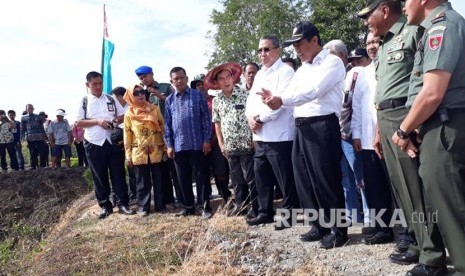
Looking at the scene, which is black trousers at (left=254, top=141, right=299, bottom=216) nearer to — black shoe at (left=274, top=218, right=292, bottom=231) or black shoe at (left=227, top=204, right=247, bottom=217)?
black shoe at (left=274, top=218, right=292, bottom=231)

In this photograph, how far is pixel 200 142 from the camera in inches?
212

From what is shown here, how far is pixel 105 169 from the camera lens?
5.96 meters

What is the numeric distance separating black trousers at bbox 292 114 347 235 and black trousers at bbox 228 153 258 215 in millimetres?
1239

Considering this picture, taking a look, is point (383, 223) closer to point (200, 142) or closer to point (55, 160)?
point (200, 142)

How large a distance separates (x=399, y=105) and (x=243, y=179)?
8.41ft

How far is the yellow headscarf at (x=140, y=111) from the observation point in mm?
5668

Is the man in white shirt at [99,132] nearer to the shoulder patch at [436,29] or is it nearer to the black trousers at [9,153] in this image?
the shoulder patch at [436,29]

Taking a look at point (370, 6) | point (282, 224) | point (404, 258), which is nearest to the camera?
point (370, 6)

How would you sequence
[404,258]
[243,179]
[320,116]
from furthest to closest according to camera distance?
[243,179], [320,116], [404,258]

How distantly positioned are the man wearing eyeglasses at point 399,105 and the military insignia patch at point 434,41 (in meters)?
0.24

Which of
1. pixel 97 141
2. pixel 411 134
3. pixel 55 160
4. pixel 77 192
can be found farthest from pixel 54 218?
pixel 411 134

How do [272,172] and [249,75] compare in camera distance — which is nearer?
[272,172]

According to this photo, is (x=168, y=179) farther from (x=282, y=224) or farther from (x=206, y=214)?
(x=282, y=224)

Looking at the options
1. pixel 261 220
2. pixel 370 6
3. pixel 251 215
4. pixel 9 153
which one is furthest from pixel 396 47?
pixel 9 153
